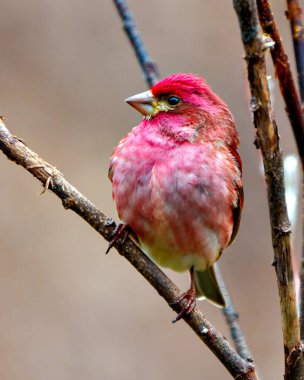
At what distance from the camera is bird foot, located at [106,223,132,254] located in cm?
333

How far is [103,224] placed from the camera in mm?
3102

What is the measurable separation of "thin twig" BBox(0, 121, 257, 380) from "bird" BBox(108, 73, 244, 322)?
0.28 meters

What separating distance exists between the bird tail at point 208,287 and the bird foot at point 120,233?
0.77 meters

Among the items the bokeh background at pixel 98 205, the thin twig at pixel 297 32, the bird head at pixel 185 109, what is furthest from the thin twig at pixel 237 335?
the bokeh background at pixel 98 205

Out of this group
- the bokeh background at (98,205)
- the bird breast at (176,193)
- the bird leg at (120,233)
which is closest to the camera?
the bird leg at (120,233)

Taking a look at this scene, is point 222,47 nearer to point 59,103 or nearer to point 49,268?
point 59,103

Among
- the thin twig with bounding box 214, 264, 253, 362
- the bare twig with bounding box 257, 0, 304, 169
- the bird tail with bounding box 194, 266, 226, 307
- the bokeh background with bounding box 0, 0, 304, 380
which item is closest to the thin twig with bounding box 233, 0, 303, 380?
the bare twig with bounding box 257, 0, 304, 169

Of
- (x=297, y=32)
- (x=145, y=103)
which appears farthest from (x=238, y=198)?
(x=297, y=32)

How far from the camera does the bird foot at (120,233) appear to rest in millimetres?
3326

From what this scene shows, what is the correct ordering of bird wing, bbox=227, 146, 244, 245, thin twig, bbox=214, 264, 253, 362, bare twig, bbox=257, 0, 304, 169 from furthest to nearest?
bird wing, bbox=227, 146, 244, 245
thin twig, bbox=214, 264, 253, 362
bare twig, bbox=257, 0, 304, 169

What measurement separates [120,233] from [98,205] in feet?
11.2

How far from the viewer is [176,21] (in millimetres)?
7262

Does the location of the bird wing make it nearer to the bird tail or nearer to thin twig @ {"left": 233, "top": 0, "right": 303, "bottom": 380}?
the bird tail

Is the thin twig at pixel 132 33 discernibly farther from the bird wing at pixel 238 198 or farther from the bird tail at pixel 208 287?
the bird tail at pixel 208 287
